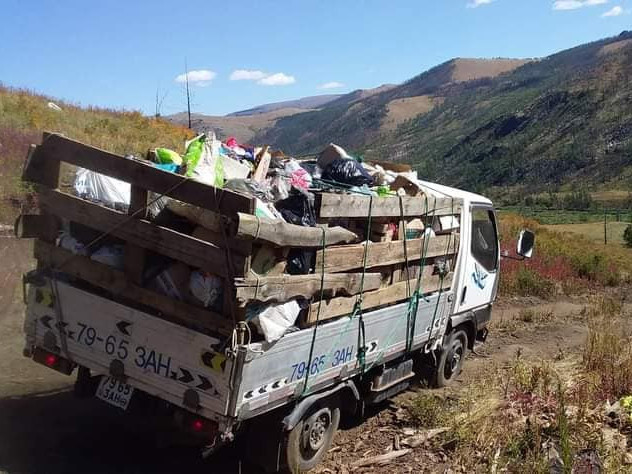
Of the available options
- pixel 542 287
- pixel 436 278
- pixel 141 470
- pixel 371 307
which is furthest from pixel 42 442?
pixel 542 287

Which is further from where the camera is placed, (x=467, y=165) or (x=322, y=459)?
(x=467, y=165)

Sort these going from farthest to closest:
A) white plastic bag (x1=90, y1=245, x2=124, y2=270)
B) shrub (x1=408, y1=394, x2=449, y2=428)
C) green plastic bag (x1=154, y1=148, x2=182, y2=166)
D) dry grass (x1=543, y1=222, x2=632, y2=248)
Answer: dry grass (x1=543, y1=222, x2=632, y2=248)
shrub (x1=408, y1=394, x2=449, y2=428)
green plastic bag (x1=154, y1=148, x2=182, y2=166)
white plastic bag (x1=90, y1=245, x2=124, y2=270)

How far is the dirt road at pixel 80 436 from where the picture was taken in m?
4.63

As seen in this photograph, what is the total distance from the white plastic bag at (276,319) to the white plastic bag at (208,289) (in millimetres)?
280

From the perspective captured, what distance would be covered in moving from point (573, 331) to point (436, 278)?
6.69 meters

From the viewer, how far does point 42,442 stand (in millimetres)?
4898

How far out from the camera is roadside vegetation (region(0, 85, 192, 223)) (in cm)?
1170

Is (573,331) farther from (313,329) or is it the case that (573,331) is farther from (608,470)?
(313,329)

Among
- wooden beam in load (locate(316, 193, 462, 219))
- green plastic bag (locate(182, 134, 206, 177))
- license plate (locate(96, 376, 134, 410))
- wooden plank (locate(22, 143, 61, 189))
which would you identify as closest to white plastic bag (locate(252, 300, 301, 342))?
wooden beam in load (locate(316, 193, 462, 219))

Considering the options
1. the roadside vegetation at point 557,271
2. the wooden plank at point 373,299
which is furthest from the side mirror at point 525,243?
the roadside vegetation at point 557,271

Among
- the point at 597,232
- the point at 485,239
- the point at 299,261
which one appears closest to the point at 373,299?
the point at 299,261

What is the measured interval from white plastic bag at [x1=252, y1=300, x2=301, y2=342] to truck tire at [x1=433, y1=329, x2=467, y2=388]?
3341mm

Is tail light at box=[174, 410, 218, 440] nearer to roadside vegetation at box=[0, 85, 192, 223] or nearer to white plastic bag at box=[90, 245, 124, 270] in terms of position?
white plastic bag at box=[90, 245, 124, 270]

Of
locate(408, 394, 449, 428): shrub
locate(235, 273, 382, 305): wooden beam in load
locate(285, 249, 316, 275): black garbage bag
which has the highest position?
locate(285, 249, 316, 275): black garbage bag
